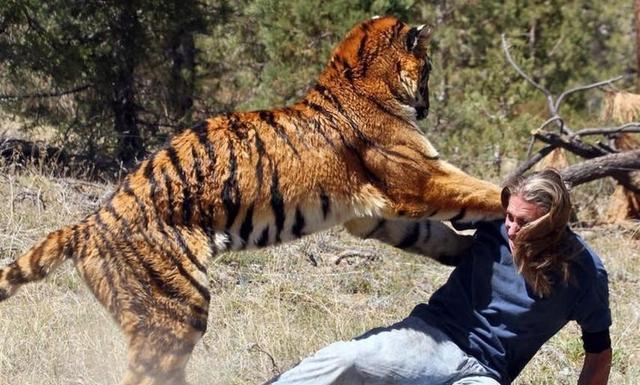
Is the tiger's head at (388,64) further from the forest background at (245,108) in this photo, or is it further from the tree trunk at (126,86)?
the tree trunk at (126,86)

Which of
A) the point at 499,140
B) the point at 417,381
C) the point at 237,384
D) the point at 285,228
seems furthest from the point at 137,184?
the point at 499,140

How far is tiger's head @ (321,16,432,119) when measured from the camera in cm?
534

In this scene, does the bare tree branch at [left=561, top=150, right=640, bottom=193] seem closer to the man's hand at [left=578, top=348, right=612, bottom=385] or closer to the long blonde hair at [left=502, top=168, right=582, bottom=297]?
the man's hand at [left=578, top=348, right=612, bottom=385]

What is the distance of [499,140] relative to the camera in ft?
39.6

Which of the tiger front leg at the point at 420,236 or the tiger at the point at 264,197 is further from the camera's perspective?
the tiger front leg at the point at 420,236

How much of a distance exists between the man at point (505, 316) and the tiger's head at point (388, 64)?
47.2 inches

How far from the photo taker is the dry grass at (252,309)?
5.33 meters

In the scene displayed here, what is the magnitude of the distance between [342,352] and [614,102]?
244 inches

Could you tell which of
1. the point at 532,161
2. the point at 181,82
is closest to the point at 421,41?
the point at 532,161

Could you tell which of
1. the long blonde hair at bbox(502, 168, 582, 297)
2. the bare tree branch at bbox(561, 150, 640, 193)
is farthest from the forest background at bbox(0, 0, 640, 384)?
the long blonde hair at bbox(502, 168, 582, 297)

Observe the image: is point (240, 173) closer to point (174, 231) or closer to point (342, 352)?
point (174, 231)

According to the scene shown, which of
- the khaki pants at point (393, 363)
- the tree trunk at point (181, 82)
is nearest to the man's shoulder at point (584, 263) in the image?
the khaki pants at point (393, 363)

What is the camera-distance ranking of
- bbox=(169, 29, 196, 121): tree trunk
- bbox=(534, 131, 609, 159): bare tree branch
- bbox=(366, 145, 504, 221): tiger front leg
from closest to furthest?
bbox=(366, 145, 504, 221): tiger front leg, bbox=(534, 131, 609, 159): bare tree branch, bbox=(169, 29, 196, 121): tree trunk

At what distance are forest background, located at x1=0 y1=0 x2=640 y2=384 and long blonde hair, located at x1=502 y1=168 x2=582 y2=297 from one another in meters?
1.55
